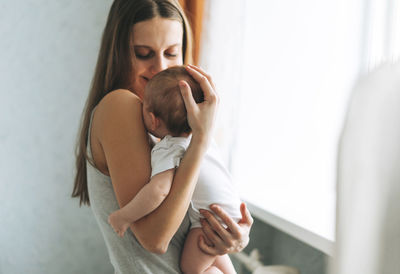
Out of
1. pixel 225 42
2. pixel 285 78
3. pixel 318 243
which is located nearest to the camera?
pixel 318 243

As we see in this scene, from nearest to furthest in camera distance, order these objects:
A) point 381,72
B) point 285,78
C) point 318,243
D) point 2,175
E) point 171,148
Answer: point 381,72
point 171,148
point 318,243
point 285,78
point 2,175

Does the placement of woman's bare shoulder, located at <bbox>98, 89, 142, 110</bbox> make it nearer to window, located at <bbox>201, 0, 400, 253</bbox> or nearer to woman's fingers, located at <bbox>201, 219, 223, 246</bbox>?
woman's fingers, located at <bbox>201, 219, 223, 246</bbox>

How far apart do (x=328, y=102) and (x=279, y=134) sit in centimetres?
33

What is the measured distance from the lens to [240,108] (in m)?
2.12

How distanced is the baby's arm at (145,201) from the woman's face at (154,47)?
377mm

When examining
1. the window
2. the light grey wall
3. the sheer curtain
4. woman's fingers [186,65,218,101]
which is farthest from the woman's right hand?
the light grey wall

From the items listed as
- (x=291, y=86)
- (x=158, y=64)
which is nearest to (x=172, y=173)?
(x=158, y=64)

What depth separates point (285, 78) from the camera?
183 cm

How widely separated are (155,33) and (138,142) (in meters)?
0.34

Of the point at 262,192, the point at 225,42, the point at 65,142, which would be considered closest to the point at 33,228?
the point at 65,142

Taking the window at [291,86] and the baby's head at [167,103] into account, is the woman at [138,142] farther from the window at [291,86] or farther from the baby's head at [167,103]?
the window at [291,86]

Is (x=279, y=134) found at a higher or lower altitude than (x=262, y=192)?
higher

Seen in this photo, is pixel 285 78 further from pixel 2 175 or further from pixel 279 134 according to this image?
pixel 2 175

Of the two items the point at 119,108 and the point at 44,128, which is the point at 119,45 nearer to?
the point at 119,108
